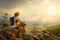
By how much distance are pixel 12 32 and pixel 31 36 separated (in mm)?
656

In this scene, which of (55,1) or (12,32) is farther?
(55,1)

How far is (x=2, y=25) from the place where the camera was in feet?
29.6

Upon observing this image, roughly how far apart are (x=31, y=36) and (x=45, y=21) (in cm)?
77

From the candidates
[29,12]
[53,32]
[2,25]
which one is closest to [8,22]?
[2,25]

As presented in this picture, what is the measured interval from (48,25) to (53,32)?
1.01ft

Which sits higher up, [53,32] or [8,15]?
[8,15]

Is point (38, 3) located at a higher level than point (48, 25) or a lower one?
higher

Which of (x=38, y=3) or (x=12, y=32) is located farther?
(x=38, y=3)

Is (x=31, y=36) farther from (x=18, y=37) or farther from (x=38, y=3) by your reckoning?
(x=38, y=3)

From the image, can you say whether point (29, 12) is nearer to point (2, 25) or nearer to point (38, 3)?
point (38, 3)

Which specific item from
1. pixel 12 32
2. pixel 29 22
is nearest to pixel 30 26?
pixel 29 22

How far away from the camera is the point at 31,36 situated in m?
8.97

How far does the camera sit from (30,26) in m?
9.17

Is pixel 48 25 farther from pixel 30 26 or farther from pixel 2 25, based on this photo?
pixel 2 25
